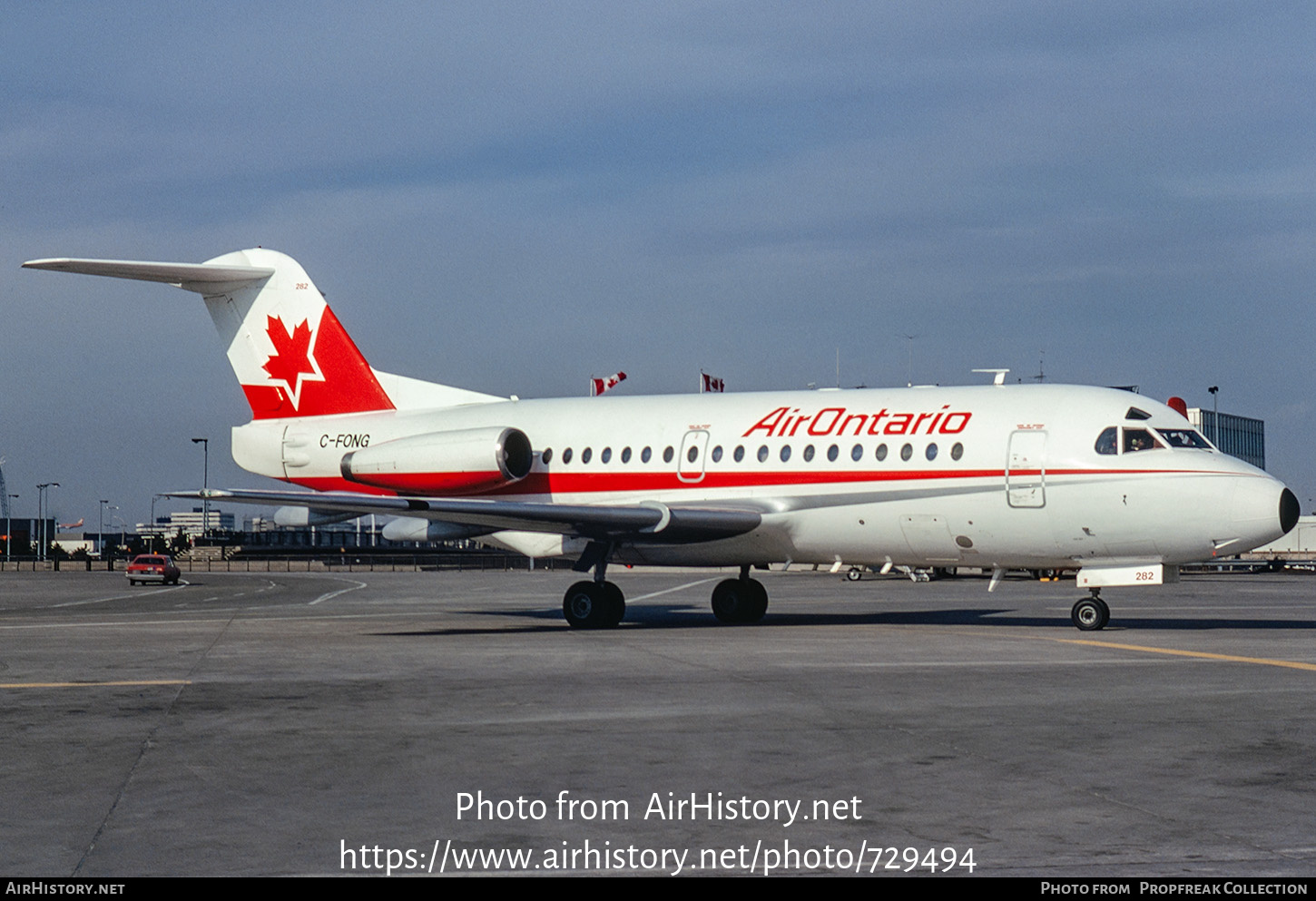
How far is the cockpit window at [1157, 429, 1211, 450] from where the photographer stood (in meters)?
21.7

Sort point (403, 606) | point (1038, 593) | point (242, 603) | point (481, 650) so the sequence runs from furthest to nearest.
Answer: point (1038, 593) < point (242, 603) < point (403, 606) < point (481, 650)

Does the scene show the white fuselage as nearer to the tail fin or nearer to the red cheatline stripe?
the red cheatline stripe

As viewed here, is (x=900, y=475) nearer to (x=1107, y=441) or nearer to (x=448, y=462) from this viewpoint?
(x=1107, y=441)

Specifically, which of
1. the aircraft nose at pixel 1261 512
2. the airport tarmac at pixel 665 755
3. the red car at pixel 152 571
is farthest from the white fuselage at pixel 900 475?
the red car at pixel 152 571

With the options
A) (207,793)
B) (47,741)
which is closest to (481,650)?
(47,741)

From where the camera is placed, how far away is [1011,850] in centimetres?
698

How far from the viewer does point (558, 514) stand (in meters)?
23.5

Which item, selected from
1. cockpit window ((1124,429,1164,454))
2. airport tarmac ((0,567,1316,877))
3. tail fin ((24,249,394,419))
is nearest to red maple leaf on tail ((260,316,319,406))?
tail fin ((24,249,394,419))

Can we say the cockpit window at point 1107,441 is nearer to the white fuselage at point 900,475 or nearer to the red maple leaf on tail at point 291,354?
the white fuselage at point 900,475

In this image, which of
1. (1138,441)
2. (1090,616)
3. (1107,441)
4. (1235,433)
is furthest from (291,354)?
(1235,433)

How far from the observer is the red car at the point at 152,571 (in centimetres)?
5800

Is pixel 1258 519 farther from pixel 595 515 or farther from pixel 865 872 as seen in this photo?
pixel 865 872

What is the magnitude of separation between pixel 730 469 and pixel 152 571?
4083 cm
